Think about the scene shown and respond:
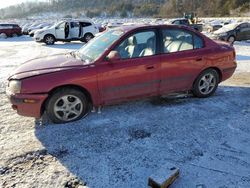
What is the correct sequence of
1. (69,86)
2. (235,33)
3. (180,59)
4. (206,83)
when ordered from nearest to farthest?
(69,86) < (180,59) < (206,83) < (235,33)

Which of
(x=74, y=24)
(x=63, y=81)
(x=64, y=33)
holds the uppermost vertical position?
(x=74, y=24)

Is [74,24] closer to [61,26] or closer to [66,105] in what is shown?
[61,26]

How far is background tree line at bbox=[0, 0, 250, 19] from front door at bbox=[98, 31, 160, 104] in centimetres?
8008

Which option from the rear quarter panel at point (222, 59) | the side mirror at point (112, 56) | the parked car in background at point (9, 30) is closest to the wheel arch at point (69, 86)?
the side mirror at point (112, 56)

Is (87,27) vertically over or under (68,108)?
over

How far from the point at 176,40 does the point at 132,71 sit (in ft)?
4.04

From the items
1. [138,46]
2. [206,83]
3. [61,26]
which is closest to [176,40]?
[138,46]

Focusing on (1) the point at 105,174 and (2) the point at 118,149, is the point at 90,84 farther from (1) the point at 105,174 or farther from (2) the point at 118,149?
(1) the point at 105,174

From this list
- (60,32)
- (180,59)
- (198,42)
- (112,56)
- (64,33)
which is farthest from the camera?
(60,32)

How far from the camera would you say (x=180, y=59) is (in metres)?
5.62

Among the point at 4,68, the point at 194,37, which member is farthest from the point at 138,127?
the point at 4,68

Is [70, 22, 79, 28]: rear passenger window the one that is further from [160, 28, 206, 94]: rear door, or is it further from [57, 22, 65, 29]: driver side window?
[160, 28, 206, 94]: rear door

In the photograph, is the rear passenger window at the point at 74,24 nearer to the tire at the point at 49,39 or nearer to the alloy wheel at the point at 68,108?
the tire at the point at 49,39

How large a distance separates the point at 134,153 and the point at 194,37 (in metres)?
3.07
